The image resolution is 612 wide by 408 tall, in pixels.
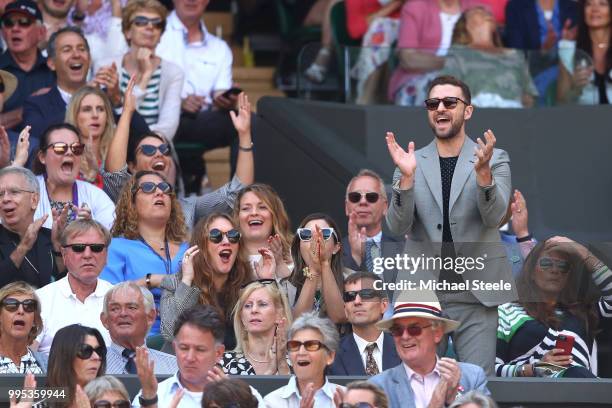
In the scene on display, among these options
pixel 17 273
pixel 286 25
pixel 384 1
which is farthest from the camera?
pixel 286 25

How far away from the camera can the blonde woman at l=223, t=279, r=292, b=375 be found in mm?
9922

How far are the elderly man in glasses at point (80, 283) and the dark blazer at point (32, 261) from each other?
315 mm

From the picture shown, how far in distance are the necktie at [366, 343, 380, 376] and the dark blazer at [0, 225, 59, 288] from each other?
2.14 metres

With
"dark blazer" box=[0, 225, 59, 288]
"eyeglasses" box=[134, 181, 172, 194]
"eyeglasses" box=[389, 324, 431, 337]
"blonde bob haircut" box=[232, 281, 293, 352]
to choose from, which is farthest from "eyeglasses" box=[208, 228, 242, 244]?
"eyeglasses" box=[389, 324, 431, 337]

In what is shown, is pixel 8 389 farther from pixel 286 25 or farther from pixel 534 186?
pixel 286 25

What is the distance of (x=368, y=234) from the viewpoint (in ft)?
36.9

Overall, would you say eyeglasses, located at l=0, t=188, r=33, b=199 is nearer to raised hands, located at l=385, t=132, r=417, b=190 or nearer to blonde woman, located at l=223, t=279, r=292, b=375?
blonde woman, located at l=223, t=279, r=292, b=375

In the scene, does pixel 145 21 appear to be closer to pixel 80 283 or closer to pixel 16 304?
pixel 80 283

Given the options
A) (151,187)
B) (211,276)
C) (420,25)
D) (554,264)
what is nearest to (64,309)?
(211,276)

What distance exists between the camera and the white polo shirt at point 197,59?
14.1m

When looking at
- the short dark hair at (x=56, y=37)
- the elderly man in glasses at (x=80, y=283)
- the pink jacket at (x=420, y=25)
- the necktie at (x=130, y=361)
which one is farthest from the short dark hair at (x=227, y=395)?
the pink jacket at (x=420, y=25)

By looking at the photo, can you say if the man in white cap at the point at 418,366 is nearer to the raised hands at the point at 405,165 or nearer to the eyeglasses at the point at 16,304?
the raised hands at the point at 405,165

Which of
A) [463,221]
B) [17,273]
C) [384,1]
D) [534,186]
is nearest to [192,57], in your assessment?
[384,1]

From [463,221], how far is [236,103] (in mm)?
4339
